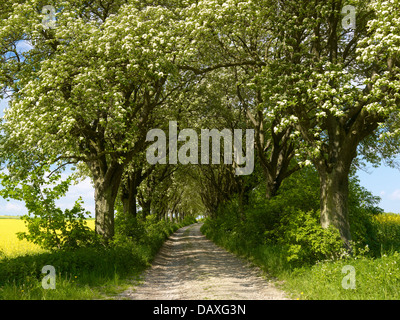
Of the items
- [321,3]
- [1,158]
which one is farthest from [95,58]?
[321,3]

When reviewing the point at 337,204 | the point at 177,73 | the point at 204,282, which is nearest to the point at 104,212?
the point at 204,282

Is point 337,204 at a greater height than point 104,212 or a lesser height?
greater

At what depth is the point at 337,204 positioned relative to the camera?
40.9ft

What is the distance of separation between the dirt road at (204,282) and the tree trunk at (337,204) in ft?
10.8

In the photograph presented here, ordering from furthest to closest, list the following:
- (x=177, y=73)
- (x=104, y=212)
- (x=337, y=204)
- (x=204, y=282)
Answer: (x=104, y=212) → (x=177, y=73) → (x=337, y=204) → (x=204, y=282)

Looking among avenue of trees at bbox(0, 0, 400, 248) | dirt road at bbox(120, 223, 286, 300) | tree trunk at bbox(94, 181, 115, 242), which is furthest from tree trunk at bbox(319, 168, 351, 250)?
tree trunk at bbox(94, 181, 115, 242)

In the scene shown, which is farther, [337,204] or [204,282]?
[337,204]

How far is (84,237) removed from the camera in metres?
14.3

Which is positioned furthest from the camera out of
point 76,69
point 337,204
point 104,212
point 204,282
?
point 104,212

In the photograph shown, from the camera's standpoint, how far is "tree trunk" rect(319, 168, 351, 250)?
12375 mm

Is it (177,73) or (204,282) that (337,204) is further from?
(177,73)

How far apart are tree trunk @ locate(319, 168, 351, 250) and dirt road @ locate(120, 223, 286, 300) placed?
3284mm

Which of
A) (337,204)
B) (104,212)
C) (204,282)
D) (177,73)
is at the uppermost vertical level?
(177,73)

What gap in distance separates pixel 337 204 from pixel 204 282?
18.7ft
